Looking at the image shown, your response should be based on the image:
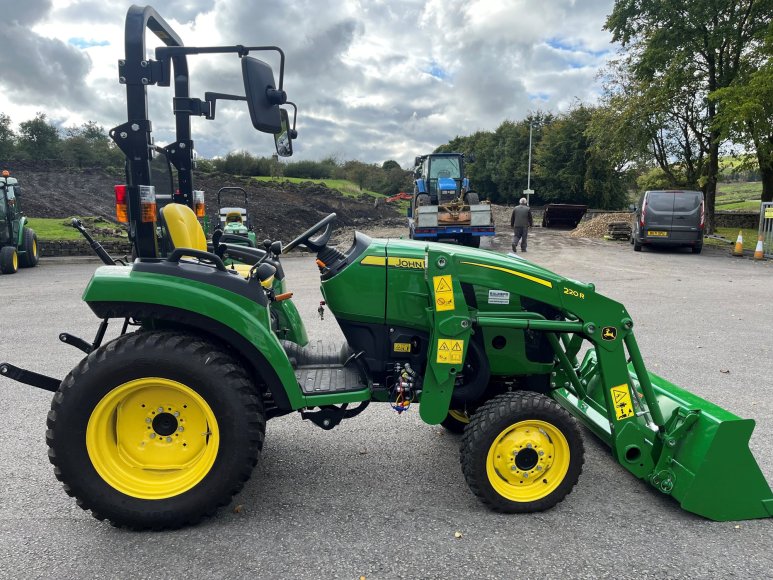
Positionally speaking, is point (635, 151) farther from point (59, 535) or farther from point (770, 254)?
point (59, 535)

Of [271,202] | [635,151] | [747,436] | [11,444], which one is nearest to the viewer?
[747,436]

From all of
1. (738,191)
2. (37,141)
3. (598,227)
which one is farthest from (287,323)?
(738,191)

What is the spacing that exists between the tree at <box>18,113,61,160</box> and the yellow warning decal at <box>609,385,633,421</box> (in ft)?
142

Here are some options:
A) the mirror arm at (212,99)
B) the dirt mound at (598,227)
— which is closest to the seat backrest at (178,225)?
the mirror arm at (212,99)

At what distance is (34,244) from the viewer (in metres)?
12.5

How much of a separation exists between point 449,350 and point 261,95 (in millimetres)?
1524

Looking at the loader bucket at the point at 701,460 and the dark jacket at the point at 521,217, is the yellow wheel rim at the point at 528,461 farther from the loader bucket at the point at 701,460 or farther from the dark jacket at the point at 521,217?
the dark jacket at the point at 521,217

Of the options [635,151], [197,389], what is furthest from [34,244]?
[635,151]

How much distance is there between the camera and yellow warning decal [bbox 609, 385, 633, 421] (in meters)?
2.72

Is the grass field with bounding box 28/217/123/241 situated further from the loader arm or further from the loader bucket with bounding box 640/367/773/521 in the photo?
the loader bucket with bounding box 640/367/773/521

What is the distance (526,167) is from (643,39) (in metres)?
22.9

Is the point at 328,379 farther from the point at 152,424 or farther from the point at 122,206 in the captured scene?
the point at 122,206

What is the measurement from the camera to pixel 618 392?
9.00 ft

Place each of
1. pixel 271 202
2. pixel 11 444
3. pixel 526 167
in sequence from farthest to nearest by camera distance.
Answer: pixel 526 167 < pixel 271 202 < pixel 11 444
